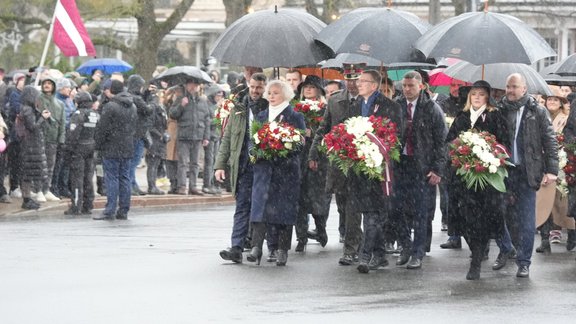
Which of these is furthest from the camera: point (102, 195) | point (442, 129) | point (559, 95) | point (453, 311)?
point (102, 195)

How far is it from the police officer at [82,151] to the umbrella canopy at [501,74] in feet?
19.5

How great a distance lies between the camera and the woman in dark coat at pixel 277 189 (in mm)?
14477

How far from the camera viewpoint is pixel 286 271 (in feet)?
46.3

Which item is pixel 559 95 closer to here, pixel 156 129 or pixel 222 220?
pixel 222 220

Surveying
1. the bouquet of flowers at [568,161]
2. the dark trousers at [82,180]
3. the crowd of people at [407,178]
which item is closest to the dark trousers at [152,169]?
the dark trousers at [82,180]

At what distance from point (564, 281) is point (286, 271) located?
8.57ft

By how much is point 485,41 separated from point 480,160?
1.15m

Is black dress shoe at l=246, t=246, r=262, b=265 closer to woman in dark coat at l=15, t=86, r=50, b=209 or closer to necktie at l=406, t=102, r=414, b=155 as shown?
necktie at l=406, t=102, r=414, b=155

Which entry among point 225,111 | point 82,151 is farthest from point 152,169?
point 225,111

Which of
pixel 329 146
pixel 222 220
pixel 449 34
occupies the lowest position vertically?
pixel 222 220

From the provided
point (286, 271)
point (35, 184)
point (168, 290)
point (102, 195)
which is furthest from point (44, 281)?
point (102, 195)

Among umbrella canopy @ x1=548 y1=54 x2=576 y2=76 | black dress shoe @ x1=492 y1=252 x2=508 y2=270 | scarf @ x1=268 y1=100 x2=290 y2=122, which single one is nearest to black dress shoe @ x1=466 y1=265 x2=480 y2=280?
black dress shoe @ x1=492 y1=252 x2=508 y2=270

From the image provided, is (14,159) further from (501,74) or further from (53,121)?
(501,74)

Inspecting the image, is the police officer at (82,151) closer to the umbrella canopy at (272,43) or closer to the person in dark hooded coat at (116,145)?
the person in dark hooded coat at (116,145)
